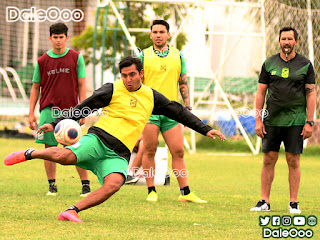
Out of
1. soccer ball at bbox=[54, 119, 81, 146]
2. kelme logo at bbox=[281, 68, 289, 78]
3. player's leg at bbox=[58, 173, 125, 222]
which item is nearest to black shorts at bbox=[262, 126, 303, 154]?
kelme logo at bbox=[281, 68, 289, 78]

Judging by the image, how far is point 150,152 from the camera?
8.50 m

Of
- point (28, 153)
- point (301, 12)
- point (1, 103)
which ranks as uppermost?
point (301, 12)

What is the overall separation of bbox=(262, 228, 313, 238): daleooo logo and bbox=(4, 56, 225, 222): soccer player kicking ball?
957mm

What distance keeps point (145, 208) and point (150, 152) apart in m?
A: 1.15

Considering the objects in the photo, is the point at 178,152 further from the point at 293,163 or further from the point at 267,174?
the point at 293,163

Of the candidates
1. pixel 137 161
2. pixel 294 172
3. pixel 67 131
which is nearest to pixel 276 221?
pixel 294 172

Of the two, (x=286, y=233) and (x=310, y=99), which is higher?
(x=310, y=99)

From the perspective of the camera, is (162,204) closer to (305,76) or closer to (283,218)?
(283,218)

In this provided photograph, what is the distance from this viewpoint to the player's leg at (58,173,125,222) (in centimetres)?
618

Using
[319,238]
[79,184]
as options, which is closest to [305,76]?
[319,238]

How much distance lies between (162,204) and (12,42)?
74.7 feet

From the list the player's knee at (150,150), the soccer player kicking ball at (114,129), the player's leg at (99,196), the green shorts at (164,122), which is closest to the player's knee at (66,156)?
the soccer player kicking ball at (114,129)

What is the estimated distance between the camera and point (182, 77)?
8484 millimetres

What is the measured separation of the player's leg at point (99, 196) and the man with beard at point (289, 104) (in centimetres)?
198
